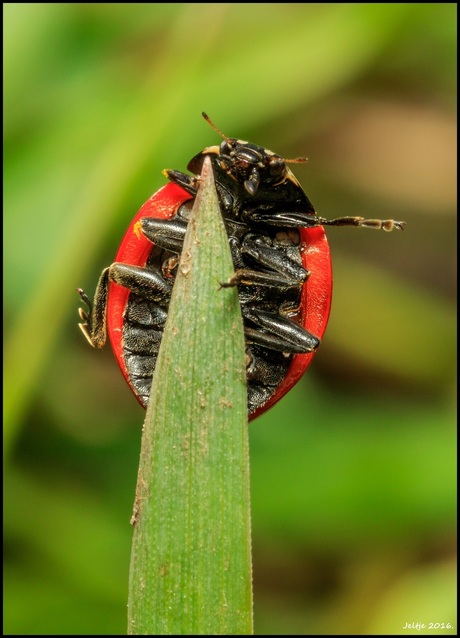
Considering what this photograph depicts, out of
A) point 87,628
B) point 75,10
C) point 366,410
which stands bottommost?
point 87,628

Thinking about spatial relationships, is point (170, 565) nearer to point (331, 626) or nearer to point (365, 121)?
point (331, 626)

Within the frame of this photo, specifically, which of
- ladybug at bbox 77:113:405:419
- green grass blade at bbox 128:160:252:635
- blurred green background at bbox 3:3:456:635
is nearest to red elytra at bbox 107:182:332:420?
ladybug at bbox 77:113:405:419

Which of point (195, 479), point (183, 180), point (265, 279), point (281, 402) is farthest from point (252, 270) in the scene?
point (281, 402)

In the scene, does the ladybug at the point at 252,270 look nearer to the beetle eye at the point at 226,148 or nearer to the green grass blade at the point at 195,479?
the beetle eye at the point at 226,148

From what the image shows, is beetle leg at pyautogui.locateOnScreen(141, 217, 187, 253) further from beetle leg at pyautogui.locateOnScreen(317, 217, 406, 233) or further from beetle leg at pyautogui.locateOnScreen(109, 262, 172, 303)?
beetle leg at pyautogui.locateOnScreen(317, 217, 406, 233)

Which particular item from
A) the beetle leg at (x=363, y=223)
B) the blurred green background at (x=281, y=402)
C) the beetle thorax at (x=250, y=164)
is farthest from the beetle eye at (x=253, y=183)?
the blurred green background at (x=281, y=402)

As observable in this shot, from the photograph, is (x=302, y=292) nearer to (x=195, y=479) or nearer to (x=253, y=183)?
(x=253, y=183)

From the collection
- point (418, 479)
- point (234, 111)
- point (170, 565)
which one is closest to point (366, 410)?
point (418, 479)
